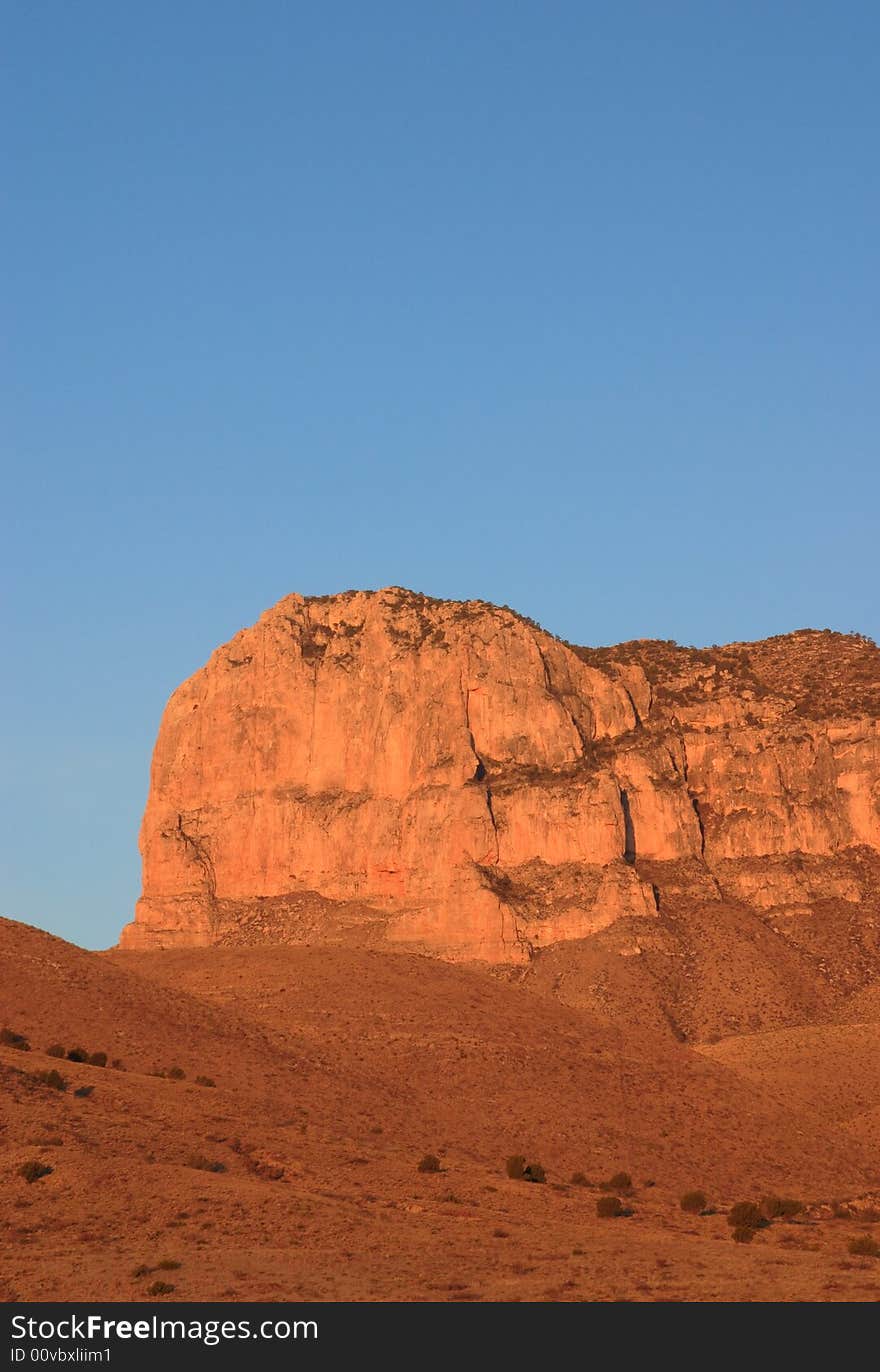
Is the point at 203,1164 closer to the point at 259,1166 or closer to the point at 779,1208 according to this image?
the point at 259,1166

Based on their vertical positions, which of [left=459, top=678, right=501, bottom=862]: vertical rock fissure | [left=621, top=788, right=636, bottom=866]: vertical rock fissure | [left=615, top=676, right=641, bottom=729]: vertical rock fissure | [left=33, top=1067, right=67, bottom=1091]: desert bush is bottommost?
[left=33, top=1067, right=67, bottom=1091]: desert bush

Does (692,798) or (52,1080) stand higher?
(692,798)

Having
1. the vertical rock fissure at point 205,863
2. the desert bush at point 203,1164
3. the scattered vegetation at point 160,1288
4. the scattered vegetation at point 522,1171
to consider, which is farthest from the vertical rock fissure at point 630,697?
the scattered vegetation at point 160,1288

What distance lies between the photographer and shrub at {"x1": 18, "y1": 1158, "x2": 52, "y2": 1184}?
5056cm

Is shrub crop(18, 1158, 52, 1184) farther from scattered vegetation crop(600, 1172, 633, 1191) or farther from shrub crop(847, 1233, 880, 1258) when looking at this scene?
shrub crop(847, 1233, 880, 1258)

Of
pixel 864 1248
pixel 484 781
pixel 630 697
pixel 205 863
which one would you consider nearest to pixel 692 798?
pixel 630 697

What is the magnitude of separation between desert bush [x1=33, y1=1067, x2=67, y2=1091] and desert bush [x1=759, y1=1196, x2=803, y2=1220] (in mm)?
25098

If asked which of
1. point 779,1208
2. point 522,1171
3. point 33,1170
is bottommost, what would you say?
point 779,1208

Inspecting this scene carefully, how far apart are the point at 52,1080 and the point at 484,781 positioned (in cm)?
5609

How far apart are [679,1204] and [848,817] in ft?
175

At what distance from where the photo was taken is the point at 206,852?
396ft

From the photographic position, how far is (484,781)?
4579 inches

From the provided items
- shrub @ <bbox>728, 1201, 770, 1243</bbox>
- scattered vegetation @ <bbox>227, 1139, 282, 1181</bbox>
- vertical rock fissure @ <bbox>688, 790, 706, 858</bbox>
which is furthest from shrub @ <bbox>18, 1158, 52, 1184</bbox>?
vertical rock fissure @ <bbox>688, 790, 706, 858</bbox>

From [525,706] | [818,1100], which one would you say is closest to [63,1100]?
[818,1100]
